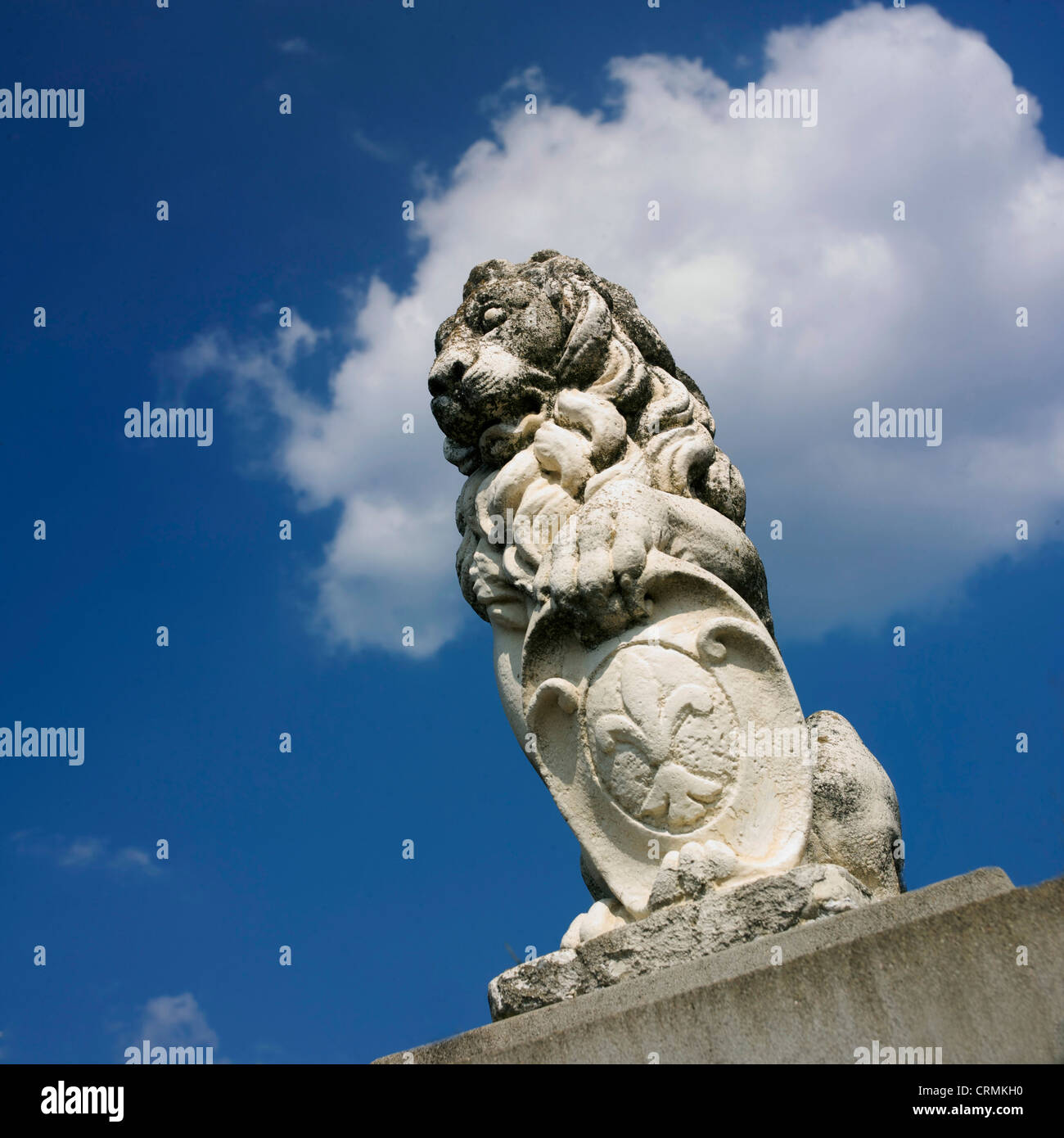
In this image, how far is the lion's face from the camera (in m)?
5.80

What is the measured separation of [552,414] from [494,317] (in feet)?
2.01

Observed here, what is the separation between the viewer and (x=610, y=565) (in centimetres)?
506

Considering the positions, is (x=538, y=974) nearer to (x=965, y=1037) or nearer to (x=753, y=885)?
(x=753, y=885)

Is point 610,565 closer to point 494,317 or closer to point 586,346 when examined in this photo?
point 586,346

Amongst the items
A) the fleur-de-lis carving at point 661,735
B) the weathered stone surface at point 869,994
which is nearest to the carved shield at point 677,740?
the fleur-de-lis carving at point 661,735

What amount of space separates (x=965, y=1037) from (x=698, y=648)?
2019 mm

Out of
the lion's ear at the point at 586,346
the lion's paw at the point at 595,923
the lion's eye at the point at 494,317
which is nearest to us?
the lion's paw at the point at 595,923

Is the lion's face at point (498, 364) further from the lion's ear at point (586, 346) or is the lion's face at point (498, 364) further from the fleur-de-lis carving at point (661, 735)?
the fleur-de-lis carving at point (661, 735)

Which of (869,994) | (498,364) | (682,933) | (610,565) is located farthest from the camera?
(498,364)

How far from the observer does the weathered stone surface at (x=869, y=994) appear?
3312mm

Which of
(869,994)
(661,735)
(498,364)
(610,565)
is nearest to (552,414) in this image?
(498,364)

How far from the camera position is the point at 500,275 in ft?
21.1

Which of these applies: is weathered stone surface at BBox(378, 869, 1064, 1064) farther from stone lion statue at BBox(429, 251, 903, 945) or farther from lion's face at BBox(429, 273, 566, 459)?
lion's face at BBox(429, 273, 566, 459)
